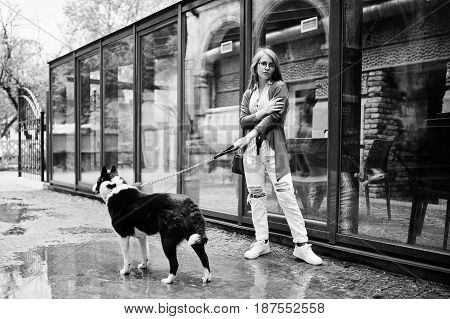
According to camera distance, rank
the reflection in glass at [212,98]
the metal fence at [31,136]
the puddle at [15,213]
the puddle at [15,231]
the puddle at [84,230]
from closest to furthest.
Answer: the puddle at [15,231] < the puddle at [84,230] < the reflection in glass at [212,98] < the puddle at [15,213] < the metal fence at [31,136]

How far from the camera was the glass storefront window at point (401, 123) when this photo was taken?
4918 millimetres

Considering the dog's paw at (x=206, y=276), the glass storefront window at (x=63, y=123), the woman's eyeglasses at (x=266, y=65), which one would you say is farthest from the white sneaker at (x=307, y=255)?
the glass storefront window at (x=63, y=123)

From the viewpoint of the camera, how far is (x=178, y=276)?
4074 millimetres

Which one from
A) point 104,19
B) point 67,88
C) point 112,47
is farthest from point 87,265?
point 104,19

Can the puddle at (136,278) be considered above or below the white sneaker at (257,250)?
below

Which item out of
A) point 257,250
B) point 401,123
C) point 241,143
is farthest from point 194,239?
point 401,123

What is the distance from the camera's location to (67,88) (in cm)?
1114

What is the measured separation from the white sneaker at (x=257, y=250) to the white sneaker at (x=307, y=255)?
0.39 meters

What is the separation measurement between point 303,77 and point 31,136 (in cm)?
1015

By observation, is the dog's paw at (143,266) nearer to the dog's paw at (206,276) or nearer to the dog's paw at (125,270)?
the dog's paw at (125,270)

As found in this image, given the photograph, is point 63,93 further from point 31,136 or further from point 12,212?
point 12,212

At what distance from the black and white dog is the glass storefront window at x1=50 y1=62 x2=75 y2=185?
23.0 feet

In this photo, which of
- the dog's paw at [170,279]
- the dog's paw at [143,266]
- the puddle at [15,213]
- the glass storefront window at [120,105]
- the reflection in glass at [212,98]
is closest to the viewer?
the dog's paw at [170,279]
